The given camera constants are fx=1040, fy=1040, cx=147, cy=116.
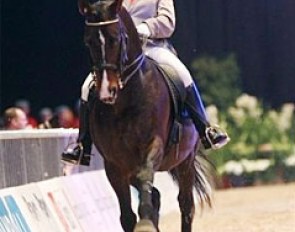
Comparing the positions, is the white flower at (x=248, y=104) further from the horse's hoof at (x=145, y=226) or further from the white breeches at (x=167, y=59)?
the horse's hoof at (x=145, y=226)

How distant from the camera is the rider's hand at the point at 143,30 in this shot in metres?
7.99

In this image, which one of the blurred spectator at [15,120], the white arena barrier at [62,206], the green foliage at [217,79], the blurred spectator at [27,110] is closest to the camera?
the white arena barrier at [62,206]

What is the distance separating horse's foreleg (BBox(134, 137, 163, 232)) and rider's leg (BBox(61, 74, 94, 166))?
0.73 m

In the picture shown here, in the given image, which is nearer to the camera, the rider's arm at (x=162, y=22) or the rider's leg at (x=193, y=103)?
the rider's arm at (x=162, y=22)

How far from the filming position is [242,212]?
15070 mm

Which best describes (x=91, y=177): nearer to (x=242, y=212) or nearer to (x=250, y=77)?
(x=242, y=212)

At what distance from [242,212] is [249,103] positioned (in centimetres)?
760

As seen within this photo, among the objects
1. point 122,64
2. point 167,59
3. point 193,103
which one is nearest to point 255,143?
point 193,103

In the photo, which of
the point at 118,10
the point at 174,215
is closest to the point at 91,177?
the point at 174,215

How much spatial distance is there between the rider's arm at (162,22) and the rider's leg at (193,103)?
159 millimetres

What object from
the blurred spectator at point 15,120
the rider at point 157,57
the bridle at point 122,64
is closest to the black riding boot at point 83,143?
the rider at point 157,57

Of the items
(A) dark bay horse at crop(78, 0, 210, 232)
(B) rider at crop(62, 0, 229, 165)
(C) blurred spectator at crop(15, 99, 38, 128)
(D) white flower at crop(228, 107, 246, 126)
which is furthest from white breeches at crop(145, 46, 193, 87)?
(D) white flower at crop(228, 107, 246, 126)

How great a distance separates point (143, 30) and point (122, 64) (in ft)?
3.17

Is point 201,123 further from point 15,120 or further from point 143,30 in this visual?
point 15,120
